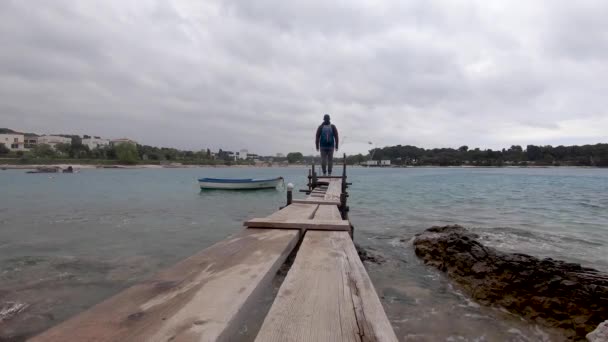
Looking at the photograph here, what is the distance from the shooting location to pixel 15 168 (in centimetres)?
11262

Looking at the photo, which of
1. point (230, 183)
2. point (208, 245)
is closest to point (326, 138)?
point (208, 245)

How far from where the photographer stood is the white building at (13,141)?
143375 mm

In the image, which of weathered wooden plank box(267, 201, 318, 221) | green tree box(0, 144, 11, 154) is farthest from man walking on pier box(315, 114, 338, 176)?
green tree box(0, 144, 11, 154)

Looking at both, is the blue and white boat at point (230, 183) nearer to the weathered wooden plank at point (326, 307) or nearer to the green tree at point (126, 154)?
the weathered wooden plank at point (326, 307)

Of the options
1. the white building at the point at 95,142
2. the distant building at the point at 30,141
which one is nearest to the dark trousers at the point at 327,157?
the distant building at the point at 30,141

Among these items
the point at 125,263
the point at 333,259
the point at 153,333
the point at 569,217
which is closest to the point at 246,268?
the point at 333,259

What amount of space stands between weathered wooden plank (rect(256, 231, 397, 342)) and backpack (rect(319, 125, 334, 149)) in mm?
10664

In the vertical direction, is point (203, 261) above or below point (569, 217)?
above

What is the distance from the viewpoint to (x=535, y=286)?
5.84m

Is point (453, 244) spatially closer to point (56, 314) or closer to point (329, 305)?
point (329, 305)

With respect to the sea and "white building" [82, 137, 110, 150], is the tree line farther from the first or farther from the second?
"white building" [82, 137, 110, 150]

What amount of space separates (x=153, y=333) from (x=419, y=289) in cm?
615

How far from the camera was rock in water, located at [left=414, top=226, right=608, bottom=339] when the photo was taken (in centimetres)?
501

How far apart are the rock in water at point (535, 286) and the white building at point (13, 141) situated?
194m
